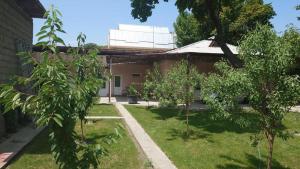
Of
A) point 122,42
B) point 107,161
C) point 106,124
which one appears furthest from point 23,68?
point 122,42

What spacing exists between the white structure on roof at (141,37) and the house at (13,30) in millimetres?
30043

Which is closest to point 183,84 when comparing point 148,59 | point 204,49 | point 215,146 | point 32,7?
point 215,146

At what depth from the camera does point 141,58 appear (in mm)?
29734

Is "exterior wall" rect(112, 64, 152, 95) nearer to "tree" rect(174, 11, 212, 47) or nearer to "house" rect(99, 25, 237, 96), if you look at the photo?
"house" rect(99, 25, 237, 96)

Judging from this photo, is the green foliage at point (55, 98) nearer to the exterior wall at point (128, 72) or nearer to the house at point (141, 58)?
the house at point (141, 58)

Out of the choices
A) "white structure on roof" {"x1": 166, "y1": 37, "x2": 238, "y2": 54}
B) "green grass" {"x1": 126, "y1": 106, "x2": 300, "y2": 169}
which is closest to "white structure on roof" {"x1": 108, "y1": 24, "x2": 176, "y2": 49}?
"white structure on roof" {"x1": 166, "y1": 37, "x2": 238, "y2": 54}

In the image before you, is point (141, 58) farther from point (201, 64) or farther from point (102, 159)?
point (102, 159)

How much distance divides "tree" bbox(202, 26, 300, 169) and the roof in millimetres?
9684

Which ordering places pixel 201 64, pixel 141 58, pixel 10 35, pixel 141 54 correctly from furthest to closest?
pixel 141 58 < pixel 201 64 < pixel 141 54 < pixel 10 35

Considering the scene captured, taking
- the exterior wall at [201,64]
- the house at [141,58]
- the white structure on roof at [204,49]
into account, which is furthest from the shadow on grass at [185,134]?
the exterior wall at [201,64]

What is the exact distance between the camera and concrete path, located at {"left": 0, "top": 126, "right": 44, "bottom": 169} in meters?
9.04

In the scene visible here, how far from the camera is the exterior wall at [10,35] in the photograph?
12.0 m

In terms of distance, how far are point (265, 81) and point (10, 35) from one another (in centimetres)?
1000

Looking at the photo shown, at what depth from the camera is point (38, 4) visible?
46.6ft
